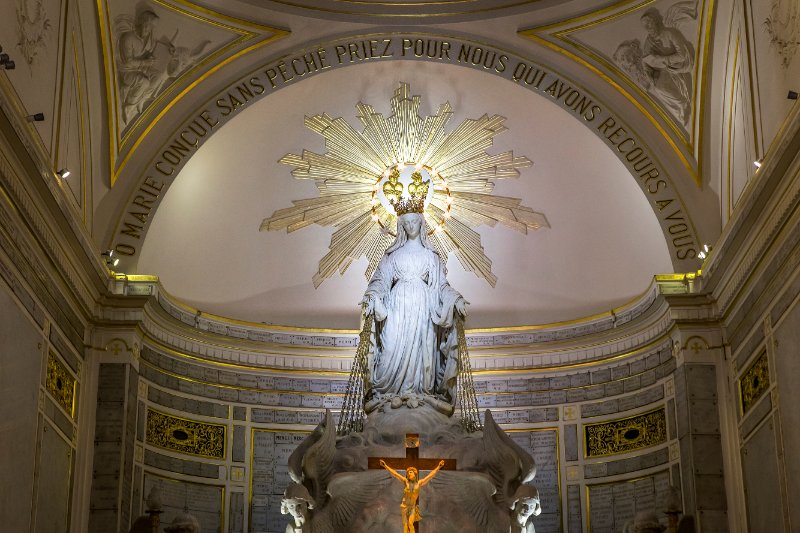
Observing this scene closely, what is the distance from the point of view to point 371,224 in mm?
17500

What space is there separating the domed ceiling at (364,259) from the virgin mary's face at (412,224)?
2.17 m

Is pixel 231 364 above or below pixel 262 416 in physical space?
above

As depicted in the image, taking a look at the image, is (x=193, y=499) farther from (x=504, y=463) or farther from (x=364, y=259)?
(x=504, y=463)

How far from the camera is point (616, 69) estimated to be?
54.8 ft

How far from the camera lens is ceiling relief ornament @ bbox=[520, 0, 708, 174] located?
52.3ft

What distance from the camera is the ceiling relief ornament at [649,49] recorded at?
15.9m

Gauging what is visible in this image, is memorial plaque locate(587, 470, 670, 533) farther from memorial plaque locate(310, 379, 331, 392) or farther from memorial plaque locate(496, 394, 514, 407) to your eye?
memorial plaque locate(310, 379, 331, 392)

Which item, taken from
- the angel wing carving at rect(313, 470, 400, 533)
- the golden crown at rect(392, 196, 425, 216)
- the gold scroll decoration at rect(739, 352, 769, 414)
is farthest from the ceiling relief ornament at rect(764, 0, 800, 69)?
the angel wing carving at rect(313, 470, 400, 533)

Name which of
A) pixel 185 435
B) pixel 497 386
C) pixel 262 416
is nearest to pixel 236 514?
pixel 185 435

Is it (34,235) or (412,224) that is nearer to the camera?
(34,235)

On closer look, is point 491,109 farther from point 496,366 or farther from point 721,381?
point 721,381

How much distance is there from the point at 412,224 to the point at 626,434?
385 centimetres

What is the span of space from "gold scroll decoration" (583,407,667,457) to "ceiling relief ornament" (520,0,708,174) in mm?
3478

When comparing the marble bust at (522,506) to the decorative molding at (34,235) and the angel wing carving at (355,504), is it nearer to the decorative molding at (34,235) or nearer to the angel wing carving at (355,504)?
the angel wing carving at (355,504)
